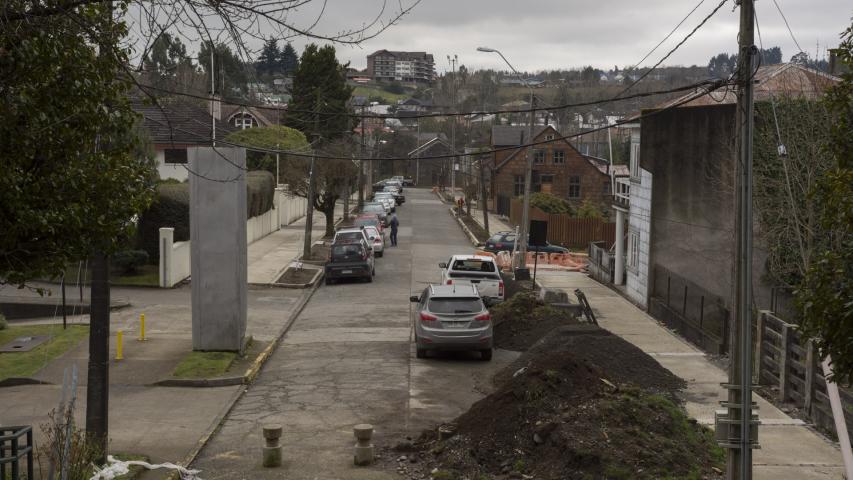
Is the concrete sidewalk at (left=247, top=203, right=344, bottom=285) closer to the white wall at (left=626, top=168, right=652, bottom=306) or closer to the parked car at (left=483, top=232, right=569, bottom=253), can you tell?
the parked car at (left=483, top=232, right=569, bottom=253)

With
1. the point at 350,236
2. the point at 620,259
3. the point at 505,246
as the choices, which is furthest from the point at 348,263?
the point at 505,246

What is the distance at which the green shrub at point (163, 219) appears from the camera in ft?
117

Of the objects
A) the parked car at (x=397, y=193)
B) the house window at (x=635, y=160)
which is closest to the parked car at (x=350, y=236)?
the house window at (x=635, y=160)

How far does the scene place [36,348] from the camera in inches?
880

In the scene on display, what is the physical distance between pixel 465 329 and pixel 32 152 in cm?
1311

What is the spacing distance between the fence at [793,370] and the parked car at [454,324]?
5532 millimetres

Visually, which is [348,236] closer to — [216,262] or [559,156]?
[216,262]

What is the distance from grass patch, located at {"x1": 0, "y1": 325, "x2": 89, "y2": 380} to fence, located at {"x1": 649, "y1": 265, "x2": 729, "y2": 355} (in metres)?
14.5

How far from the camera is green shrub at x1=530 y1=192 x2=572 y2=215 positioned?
6034 cm

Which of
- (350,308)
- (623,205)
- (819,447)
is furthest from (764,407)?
(623,205)

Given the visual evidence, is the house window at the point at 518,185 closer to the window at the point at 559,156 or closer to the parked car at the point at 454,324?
the window at the point at 559,156

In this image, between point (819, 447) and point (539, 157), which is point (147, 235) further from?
point (539, 157)

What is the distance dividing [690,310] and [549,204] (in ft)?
116

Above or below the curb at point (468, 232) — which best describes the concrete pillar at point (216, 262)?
above
